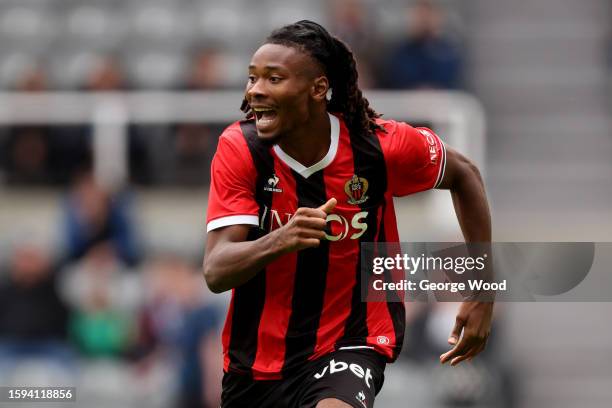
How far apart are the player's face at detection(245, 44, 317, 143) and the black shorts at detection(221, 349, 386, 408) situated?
95cm

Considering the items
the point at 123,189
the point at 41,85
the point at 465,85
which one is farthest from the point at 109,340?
the point at 465,85

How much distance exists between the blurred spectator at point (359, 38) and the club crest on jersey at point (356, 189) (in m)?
5.71

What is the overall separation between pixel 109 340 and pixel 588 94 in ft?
18.5

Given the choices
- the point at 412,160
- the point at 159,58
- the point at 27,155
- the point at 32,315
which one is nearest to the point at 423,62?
the point at 159,58

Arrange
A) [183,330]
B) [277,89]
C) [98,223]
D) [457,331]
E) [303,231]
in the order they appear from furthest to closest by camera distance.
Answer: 1. [98,223]
2. [183,330]
3. [457,331]
4. [277,89]
5. [303,231]

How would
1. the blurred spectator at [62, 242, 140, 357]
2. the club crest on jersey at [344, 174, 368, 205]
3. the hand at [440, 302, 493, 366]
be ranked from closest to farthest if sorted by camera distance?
the club crest on jersey at [344, 174, 368, 205], the hand at [440, 302, 493, 366], the blurred spectator at [62, 242, 140, 357]

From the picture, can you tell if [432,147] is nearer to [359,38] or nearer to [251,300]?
[251,300]

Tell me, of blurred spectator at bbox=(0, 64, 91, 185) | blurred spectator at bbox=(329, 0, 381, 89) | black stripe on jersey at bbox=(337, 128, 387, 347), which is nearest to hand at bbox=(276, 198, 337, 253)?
black stripe on jersey at bbox=(337, 128, 387, 347)

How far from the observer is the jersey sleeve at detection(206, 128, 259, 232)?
17.0 ft

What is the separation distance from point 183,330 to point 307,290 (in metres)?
4.13

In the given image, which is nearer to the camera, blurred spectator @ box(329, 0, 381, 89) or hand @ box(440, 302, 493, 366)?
hand @ box(440, 302, 493, 366)

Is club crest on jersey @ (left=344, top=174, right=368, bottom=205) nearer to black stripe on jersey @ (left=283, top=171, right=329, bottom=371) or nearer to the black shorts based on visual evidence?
black stripe on jersey @ (left=283, top=171, right=329, bottom=371)

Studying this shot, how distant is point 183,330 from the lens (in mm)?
9406

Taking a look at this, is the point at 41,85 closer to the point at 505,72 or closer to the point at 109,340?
the point at 109,340
